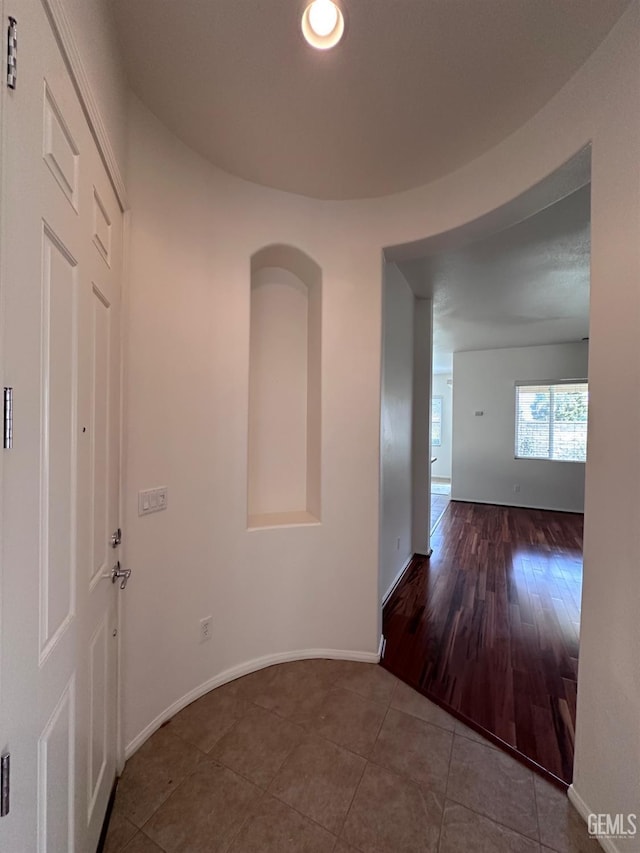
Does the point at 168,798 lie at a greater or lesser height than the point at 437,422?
lesser

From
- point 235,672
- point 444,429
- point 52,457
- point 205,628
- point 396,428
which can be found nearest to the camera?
point 52,457

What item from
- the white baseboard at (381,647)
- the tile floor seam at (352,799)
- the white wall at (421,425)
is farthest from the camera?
the white wall at (421,425)

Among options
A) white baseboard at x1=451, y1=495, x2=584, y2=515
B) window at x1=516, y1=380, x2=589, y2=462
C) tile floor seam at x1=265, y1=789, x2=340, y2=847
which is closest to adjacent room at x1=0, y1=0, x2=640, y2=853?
tile floor seam at x1=265, y1=789, x2=340, y2=847

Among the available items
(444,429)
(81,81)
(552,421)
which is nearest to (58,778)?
(81,81)

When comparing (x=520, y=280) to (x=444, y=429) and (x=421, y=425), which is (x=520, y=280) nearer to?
(x=421, y=425)

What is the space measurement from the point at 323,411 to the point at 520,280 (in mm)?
2653

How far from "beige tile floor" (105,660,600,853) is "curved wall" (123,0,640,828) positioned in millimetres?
174

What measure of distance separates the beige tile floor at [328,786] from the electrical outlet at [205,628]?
0.30 meters

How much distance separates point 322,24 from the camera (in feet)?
3.75

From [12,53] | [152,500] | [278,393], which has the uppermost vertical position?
[12,53]

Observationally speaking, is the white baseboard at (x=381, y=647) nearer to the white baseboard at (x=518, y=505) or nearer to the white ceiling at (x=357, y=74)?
the white ceiling at (x=357, y=74)

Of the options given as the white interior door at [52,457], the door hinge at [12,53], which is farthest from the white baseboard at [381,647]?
the door hinge at [12,53]

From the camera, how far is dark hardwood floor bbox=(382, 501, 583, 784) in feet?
5.63

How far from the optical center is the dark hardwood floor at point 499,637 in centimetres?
171
